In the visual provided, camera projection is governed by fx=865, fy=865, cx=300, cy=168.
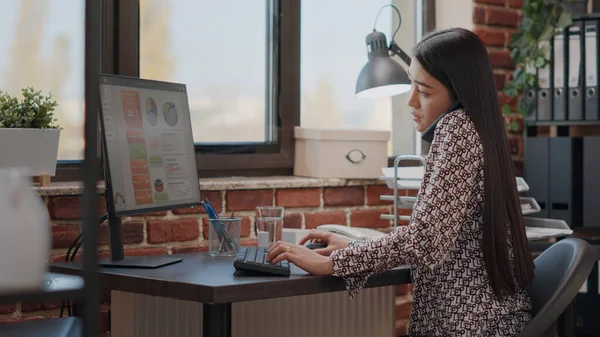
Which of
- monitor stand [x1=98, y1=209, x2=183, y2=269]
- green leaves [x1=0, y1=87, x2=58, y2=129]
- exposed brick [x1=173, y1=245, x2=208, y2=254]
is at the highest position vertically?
green leaves [x1=0, y1=87, x2=58, y2=129]

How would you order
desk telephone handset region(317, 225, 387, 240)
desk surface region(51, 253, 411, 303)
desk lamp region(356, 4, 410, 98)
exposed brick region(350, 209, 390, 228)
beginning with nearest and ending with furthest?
desk surface region(51, 253, 411, 303), desk telephone handset region(317, 225, 387, 240), desk lamp region(356, 4, 410, 98), exposed brick region(350, 209, 390, 228)

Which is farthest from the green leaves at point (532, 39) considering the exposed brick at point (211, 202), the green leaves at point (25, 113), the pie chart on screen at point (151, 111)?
the green leaves at point (25, 113)

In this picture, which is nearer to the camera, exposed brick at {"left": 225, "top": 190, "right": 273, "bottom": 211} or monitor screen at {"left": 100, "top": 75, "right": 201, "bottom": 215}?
monitor screen at {"left": 100, "top": 75, "right": 201, "bottom": 215}

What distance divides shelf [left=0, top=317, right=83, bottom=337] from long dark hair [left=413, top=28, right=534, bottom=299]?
0.86m

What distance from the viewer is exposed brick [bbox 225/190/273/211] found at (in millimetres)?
2668

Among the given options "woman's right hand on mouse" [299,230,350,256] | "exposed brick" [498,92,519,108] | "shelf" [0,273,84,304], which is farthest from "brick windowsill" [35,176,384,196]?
"shelf" [0,273,84,304]

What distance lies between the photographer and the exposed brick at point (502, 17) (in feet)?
10.9

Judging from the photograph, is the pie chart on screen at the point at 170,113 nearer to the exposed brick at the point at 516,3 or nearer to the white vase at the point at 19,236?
the white vase at the point at 19,236

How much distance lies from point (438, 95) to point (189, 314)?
830 millimetres

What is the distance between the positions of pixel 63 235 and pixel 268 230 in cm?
58

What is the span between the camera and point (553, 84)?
321 centimetres

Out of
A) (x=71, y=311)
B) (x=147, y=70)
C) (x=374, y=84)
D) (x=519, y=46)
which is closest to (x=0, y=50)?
(x=147, y=70)

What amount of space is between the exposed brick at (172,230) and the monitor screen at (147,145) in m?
0.34

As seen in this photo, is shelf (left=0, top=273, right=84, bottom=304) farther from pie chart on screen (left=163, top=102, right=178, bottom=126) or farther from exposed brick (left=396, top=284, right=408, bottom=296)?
exposed brick (left=396, top=284, right=408, bottom=296)
